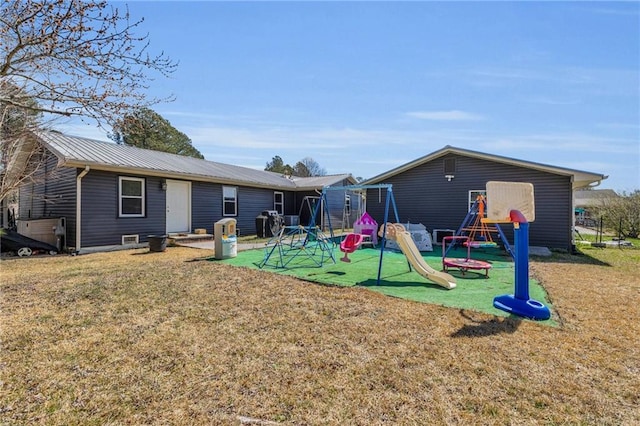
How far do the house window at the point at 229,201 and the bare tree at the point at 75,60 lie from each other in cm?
969

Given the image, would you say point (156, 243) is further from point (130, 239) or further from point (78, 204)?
point (78, 204)

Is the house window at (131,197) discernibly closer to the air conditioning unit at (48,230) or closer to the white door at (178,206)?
the white door at (178,206)

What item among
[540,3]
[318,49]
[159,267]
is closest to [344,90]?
[318,49]

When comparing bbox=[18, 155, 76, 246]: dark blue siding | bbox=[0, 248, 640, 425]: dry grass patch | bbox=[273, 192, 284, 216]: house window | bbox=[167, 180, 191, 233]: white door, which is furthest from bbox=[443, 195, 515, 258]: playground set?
bbox=[18, 155, 76, 246]: dark blue siding

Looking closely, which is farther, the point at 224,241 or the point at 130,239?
the point at 130,239

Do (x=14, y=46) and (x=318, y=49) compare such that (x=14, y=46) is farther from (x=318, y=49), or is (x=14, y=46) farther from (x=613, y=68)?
(x=613, y=68)

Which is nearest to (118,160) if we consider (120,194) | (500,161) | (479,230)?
(120,194)

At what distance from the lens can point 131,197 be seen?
10.2m

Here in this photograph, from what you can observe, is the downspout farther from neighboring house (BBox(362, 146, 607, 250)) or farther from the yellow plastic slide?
neighboring house (BBox(362, 146, 607, 250))

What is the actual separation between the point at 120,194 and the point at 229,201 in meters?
4.31

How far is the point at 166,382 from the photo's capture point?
2.49m

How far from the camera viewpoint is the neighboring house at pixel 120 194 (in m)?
9.10

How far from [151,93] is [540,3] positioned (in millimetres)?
7265

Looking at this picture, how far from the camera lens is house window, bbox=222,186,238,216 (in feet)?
43.7
